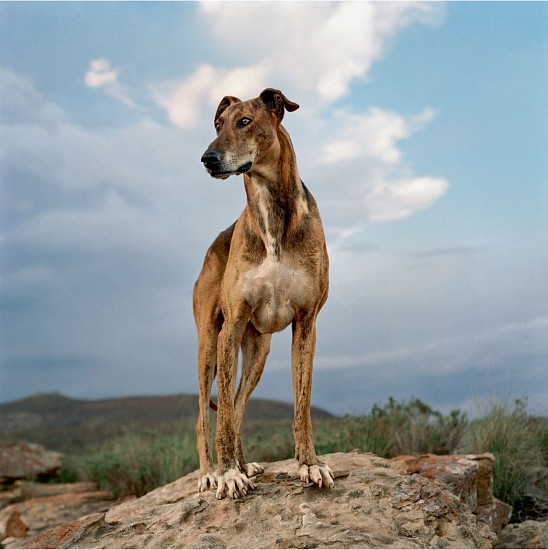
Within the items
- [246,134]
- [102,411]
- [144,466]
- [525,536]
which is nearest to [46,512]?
[144,466]

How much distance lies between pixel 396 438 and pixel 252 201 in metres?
6.53

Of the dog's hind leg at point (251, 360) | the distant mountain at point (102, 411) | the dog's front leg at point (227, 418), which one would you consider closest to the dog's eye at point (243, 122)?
the dog's front leg at point (227, 418)

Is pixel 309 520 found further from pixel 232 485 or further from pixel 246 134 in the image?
pixel 246 134

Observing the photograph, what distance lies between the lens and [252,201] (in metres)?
5.71

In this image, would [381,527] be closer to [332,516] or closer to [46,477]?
[332,516]

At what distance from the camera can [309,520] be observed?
17.5 feet

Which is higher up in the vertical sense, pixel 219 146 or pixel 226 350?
pixel 219 146

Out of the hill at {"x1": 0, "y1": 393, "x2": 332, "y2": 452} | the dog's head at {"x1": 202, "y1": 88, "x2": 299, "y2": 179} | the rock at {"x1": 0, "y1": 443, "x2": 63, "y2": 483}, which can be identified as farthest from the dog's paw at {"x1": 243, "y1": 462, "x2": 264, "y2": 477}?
the hill at {"x1": 0, "y1": 393, "x2": 332, "y2": 452}

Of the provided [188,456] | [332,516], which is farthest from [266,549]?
[188,456]

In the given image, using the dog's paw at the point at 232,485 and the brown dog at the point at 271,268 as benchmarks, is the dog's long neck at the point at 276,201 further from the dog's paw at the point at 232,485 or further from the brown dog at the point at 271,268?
the dog's paw at the point at 232,485

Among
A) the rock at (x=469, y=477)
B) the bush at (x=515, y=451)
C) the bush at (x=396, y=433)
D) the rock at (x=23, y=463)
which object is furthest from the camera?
the rock at (x=23, y=463)

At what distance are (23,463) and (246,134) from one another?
12.7 meters

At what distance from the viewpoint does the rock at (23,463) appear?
15.2 m

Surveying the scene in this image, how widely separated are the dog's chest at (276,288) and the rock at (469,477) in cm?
235
